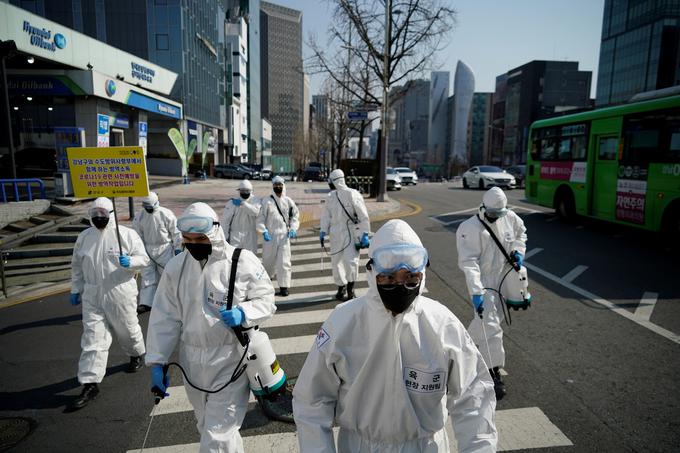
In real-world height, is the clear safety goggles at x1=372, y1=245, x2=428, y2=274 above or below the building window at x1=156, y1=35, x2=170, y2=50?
below

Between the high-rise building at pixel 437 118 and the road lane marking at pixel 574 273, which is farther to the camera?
the high-rise building at pixel 437 118

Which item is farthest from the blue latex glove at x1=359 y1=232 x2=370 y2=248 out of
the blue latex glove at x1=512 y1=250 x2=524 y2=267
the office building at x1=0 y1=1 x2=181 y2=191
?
the office building at x1=0 y1=1 x2=181 y2=191

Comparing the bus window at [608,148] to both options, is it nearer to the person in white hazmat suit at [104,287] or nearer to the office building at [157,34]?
the person in white hazmat suit at [104,287]

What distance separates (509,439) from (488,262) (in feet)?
5.64

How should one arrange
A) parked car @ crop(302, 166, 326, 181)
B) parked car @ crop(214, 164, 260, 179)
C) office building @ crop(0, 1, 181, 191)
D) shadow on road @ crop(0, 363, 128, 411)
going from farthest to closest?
parked car @ crop(302, 166, 326, 181), parked car @ crop(214, 164, 260, 179), office building @ crop(0, 1, 181, 191), shadow on road @ crop(0, 363, 128, 411)

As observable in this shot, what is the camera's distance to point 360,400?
212cm

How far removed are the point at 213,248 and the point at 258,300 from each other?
51cm

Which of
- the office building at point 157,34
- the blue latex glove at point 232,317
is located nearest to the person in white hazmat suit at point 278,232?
the blue latex glove at point 232,317

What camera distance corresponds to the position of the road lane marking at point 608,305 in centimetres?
582

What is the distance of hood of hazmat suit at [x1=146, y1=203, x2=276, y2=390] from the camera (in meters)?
3.04

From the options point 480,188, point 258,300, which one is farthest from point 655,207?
point 480,188

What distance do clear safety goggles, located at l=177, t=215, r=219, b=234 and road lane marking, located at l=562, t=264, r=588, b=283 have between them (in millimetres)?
7558

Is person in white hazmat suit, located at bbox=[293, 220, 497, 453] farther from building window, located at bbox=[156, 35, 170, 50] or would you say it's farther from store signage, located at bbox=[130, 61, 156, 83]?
building window, located at bbox=[156, 35, 170, 50]

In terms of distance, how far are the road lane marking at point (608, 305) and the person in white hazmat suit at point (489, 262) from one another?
285 centimetres
